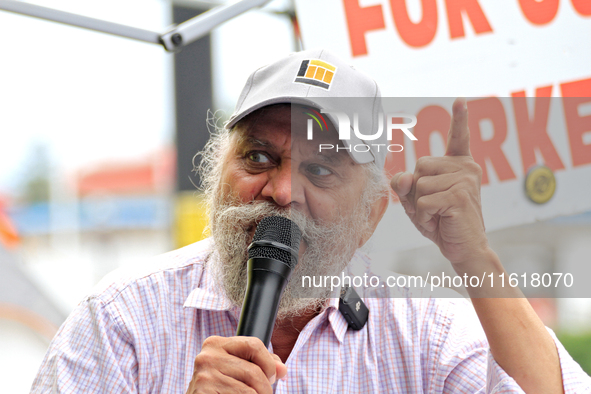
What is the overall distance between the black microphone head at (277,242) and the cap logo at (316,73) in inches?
20.6

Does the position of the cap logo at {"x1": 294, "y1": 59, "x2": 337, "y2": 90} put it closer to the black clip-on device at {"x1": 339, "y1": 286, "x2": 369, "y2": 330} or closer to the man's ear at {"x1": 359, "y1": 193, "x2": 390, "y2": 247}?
Result: the man's ear at {"x1": 359, "y1": 193, "x2": 390, "y2": 247}

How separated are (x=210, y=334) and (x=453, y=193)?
0.80m

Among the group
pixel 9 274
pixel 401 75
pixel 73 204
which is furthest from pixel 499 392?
pixel 73 204

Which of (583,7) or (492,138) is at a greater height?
(583,7)

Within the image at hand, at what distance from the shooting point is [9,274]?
416 centimetres

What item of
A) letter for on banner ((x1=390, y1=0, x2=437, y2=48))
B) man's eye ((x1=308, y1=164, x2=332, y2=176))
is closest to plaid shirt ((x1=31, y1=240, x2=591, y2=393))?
man's eye ((x1=308, y1=164, x2=332, y2=176))

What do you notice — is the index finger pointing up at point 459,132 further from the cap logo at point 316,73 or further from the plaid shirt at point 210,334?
the plaid shirt at point 210,334

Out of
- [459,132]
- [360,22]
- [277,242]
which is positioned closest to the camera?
[277,242]

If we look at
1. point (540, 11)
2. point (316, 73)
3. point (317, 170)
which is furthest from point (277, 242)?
point (540, 11)

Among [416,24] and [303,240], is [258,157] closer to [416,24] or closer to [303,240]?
[303,240]

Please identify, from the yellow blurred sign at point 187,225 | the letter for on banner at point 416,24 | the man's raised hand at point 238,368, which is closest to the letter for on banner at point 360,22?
the letter for on banner at point 416,24

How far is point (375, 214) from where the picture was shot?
5.27ft

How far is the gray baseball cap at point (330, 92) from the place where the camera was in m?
1.53

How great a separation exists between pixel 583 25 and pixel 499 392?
927 mm
